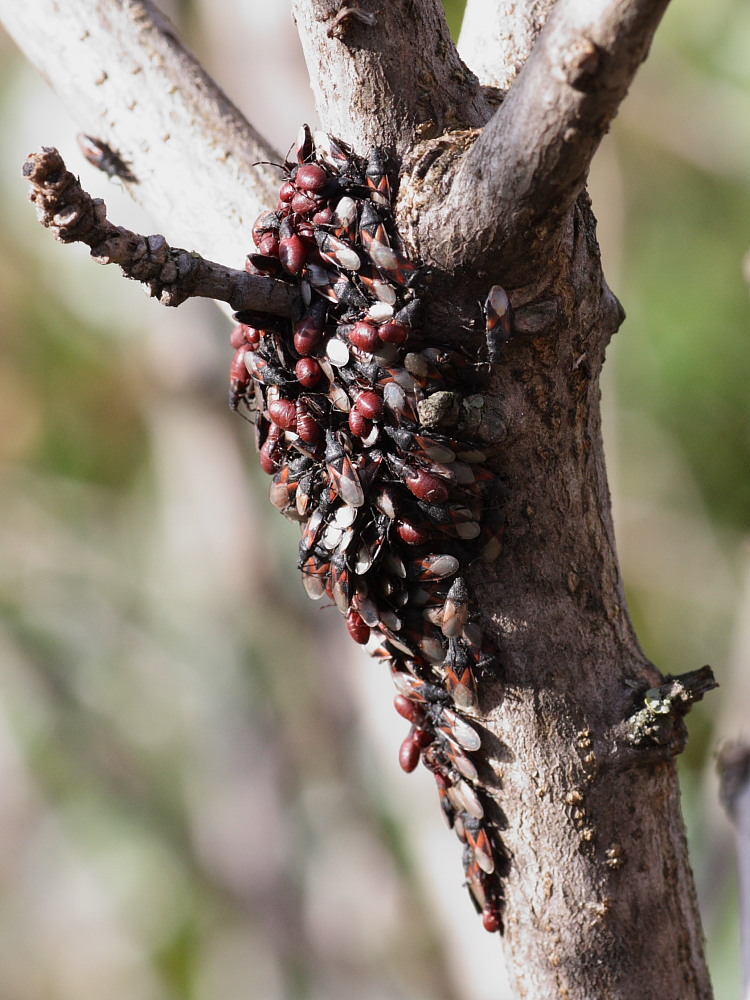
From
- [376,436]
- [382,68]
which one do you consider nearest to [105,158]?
[382,68]

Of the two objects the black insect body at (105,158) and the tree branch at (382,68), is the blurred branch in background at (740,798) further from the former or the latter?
the black insect body at (105,158)

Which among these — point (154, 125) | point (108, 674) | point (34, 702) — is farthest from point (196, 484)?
point (154, 125)

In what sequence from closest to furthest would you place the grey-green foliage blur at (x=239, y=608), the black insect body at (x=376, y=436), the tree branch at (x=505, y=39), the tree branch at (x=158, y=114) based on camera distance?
the black insect body at (x=376, y=436) → the tree branch at (x=505, y=39) → the tree branch at (x=158, y=114) → the grey-green foliage blur at (x=239, y=608)

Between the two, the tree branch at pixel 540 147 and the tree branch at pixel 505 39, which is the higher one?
the tree branch at pixel 505 39

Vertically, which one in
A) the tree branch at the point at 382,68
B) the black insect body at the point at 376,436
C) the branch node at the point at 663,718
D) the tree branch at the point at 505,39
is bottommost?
the branch node at the point at 663,718

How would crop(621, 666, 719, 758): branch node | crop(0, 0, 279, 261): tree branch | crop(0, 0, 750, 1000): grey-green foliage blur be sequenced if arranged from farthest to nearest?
crop(0, 0, 750, 1000): grey-green foliage blur < crop(0, 0, 279, 261): tree branch < crop(621, 666, 719, 758): branch node

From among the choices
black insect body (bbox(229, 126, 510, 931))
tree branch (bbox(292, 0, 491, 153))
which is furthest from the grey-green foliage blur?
tree branch (bbox(292, 0, 491, 153))

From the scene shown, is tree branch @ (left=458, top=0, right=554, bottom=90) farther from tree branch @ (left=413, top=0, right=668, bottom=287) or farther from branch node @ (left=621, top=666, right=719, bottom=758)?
branch node @ (left=621, top=666, right=719, bottom=758)

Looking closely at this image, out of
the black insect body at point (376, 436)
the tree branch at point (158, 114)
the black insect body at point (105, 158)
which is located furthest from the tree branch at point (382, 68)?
the black insect body at point (105, 158)
